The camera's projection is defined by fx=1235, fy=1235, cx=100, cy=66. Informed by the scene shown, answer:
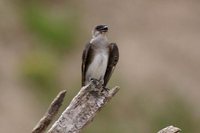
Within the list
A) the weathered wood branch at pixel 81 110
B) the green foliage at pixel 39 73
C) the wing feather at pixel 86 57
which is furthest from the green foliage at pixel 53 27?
the weathered wood branch at pixel 81 110

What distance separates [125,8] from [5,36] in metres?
2.01

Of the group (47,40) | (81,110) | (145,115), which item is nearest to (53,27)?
(47,40)

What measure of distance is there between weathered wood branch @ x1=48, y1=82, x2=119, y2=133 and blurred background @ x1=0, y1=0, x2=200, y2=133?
762 centimetres

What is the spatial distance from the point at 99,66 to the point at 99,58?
7 centimetres

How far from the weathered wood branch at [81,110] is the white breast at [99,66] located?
161 cm

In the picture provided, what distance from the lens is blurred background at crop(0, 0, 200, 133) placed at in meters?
16.5

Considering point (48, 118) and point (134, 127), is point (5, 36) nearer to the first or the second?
point (134, 127)

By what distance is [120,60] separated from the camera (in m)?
17.1

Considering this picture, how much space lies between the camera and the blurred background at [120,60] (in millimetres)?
16484

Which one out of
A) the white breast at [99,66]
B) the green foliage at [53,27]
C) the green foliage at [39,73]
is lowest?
the white breast at [99,66]

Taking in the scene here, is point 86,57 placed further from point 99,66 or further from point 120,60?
point 120,60

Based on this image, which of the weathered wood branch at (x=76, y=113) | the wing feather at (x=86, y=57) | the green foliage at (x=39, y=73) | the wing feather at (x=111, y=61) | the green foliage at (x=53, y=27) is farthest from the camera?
the green foliage at (x=53, y=27)

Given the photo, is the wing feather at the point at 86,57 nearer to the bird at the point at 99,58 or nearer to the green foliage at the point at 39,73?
the bird at the point at 99,58

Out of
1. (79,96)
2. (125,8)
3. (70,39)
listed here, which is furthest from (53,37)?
(79,96)
